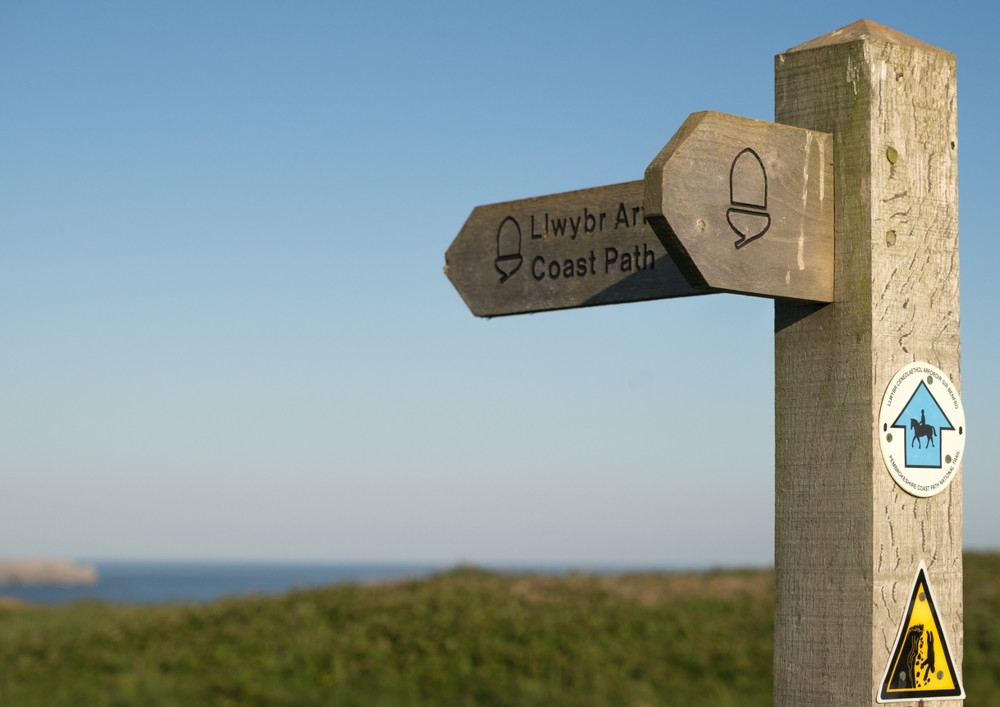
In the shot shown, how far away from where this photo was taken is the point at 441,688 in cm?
930

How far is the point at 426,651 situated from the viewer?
10.0 meters

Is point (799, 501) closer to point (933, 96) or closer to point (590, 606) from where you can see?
point (933, 96)

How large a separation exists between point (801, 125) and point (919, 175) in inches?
11.2

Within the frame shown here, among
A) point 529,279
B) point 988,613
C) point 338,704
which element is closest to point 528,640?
point 338,704

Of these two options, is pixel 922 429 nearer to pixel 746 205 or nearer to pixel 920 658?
pixel 920 658

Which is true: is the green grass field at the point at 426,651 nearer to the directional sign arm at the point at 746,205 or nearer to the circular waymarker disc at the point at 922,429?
the circular waymarker disc at the point at 922,429

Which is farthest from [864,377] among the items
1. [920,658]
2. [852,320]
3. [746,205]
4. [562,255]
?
[562,255]

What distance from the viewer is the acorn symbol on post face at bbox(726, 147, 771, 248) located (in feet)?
7.69

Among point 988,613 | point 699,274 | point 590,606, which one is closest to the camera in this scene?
point 699,274

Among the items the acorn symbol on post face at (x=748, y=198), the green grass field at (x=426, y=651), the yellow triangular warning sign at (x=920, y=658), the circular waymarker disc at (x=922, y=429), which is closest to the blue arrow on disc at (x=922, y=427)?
the circular waymarker disc at (x=922, y=429)

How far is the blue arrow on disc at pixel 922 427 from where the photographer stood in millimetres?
2432

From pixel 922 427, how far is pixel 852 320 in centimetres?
28

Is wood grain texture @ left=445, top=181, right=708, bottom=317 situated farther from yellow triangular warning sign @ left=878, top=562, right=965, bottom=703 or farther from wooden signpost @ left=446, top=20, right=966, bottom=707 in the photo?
yellow triangular warning sign @ left=878, top=562, right=965, bottom=703

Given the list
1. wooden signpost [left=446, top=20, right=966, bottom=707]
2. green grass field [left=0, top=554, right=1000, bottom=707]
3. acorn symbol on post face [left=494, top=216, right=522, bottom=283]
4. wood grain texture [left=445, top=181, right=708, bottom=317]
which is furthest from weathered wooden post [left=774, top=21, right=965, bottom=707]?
green grass field [left=0, top=554, right=1000, bottom=707]
